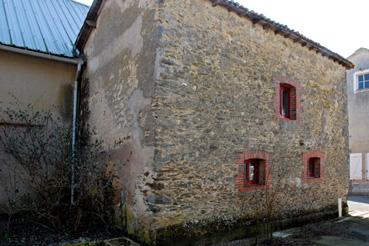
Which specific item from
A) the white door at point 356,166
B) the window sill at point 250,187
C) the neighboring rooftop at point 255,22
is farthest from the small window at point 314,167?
the white door at point 356,166

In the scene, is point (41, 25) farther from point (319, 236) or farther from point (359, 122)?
point (359, 122)

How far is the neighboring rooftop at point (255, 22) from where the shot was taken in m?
7.47

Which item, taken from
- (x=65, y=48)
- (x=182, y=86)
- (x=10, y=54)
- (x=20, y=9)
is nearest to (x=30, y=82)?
(x=10, y=54)

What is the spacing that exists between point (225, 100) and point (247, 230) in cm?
294

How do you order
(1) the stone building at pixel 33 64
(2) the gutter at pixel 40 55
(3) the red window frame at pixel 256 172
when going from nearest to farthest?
(3) the red window frame at pixel 256 172
(2) the gutter at pixel 40 55
(1) the stone building at pixel 33 64

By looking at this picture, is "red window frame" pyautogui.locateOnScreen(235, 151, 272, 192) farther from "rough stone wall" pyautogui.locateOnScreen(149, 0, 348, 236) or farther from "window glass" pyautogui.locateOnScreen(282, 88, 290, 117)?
"window glass" pyautogui.locateOnScreen(282, 88, 290, 117)

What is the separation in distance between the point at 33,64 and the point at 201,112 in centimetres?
501

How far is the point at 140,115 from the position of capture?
256 inches

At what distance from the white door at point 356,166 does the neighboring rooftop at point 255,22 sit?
8.54 m

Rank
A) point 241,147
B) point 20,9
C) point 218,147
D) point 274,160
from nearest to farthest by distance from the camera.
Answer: point 218,147 < point 241,147 < point 274,160 < point 20,9

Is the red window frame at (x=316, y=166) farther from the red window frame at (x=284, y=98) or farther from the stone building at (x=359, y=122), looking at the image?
the stone building at (x=359, y=122)

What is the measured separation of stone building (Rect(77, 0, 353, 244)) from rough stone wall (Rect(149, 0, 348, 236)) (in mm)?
23

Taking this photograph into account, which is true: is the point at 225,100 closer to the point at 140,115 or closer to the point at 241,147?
the point at 241,147

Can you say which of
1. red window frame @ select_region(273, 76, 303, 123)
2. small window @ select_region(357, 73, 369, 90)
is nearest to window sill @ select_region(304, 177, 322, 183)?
red window frame @ select_region(273, 76, 303, 123)
